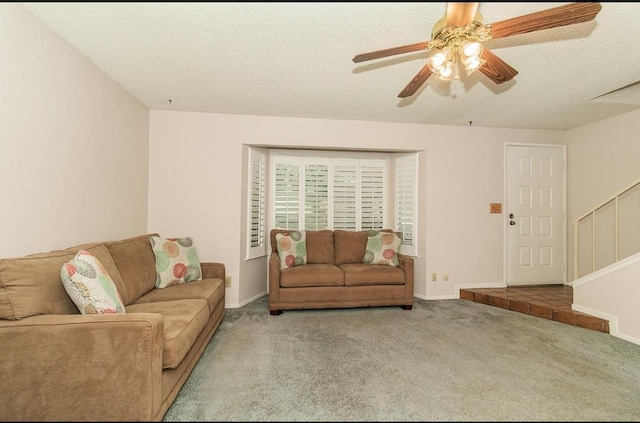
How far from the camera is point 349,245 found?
3912mm

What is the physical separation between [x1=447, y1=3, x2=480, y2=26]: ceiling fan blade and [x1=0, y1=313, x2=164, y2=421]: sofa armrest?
2072 mm

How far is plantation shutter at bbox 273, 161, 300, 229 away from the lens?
4160 millimetres

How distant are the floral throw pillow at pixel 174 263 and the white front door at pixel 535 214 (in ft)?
13.5

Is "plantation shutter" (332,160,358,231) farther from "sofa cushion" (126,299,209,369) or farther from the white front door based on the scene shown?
"sofa cushion" (126,299,209,369)

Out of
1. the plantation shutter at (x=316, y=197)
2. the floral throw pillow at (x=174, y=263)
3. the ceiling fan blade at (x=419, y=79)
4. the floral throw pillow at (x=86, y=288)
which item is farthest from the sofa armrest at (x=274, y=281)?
the ceiling fan blade at (x=419, y=79)

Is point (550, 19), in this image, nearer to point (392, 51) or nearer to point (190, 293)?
point (392, 51)

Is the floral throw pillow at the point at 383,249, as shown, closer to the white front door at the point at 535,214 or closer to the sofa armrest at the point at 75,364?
the white front door at the point at 535,214

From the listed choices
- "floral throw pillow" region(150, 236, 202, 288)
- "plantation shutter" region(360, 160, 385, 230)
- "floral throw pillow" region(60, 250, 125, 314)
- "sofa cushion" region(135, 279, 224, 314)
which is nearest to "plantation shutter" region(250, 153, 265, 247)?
"floral throw pillow" region(150, 236, 202, 288)

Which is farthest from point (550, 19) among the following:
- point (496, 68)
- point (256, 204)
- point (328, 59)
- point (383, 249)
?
point (256, 204)

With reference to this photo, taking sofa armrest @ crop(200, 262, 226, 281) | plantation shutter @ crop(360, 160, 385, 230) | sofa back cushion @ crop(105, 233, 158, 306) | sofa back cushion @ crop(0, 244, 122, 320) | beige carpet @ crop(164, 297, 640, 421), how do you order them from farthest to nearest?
plantation shutter @ crop(360, 160, 385, 230) → sofa armrest @ crop(200, 262, 226, 281) → sofa back cushion @ crop(105, 233, 158, 306) → beige carpet @ crop(164, 297, 640, 421) → sofa back cushion @ crop(0, 244, 122, 320)

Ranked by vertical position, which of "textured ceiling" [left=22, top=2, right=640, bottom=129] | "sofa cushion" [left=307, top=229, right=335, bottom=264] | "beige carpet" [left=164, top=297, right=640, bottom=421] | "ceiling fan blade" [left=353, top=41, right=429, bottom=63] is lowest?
"beige carpet" [left=164, top=297, right=640, bottom=421]

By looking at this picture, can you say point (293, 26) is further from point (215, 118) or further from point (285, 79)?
→ point (215, 118)

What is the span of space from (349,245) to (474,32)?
281 cm

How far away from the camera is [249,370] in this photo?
2010 mm
